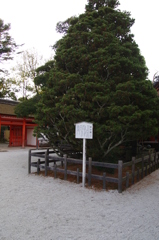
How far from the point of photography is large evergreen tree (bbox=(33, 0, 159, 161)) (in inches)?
238

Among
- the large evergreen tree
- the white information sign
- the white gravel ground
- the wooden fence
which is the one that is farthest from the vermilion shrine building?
the white gravel ground

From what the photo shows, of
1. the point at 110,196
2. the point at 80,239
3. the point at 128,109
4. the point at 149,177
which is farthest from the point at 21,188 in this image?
the point at 149,177

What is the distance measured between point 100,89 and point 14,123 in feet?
47.7

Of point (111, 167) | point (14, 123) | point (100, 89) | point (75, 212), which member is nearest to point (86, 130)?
point (111, 167)

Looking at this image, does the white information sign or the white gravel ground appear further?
the white information sign

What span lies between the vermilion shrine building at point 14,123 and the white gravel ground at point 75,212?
458 inches

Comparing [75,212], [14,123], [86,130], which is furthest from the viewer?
[14,123]

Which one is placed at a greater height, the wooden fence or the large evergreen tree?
the large evergreen tree

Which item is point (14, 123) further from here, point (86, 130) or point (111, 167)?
point (111, 167)

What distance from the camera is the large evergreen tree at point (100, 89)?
6.04 meters

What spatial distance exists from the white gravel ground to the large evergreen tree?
1650mm

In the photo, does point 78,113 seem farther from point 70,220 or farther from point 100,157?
point 70,220

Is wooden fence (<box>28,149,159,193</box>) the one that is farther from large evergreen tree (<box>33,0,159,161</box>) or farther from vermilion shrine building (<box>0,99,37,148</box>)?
vermilion shrine building (<box>0,99,37,148</box>)

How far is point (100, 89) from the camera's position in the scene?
6207mm
